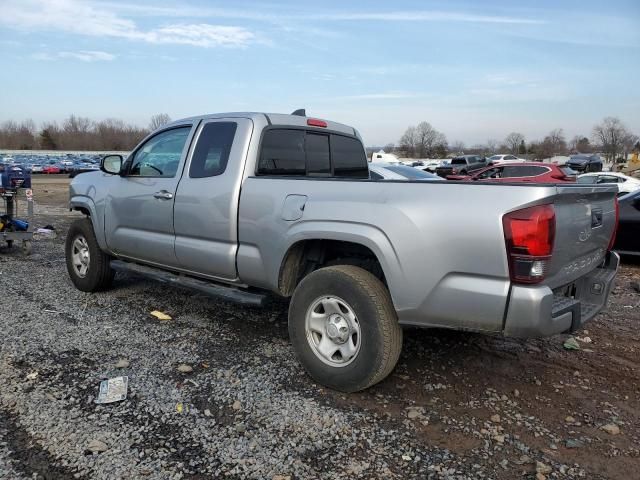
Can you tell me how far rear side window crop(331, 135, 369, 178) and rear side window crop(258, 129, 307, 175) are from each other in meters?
0.50

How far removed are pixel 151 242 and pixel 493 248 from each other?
330cm

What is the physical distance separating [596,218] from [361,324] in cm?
171

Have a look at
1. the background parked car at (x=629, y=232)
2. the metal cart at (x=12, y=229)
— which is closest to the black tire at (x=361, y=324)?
the metal cart at (x=12, y=229)

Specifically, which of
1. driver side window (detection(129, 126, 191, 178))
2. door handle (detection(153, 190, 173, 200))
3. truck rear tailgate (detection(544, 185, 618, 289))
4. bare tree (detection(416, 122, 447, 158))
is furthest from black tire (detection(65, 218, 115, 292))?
bare tree (detection(416, 122, 447, 158))

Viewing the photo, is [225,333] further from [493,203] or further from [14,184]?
[14,184]

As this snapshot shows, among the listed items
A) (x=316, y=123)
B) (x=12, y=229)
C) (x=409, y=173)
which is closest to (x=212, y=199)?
(x=316, y=123)

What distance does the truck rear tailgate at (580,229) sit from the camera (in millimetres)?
3021

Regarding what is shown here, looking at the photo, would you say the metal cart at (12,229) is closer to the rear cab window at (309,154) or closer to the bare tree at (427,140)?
the rear cab window at (309,154)

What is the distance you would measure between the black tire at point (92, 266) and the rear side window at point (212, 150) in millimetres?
1963

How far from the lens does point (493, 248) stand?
290cm

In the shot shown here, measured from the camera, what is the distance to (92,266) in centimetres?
586

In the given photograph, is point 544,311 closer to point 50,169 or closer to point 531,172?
point 531,172

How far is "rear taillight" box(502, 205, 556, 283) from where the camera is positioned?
2.85 metres

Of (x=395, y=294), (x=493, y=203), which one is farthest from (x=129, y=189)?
(x=493, y=203)
